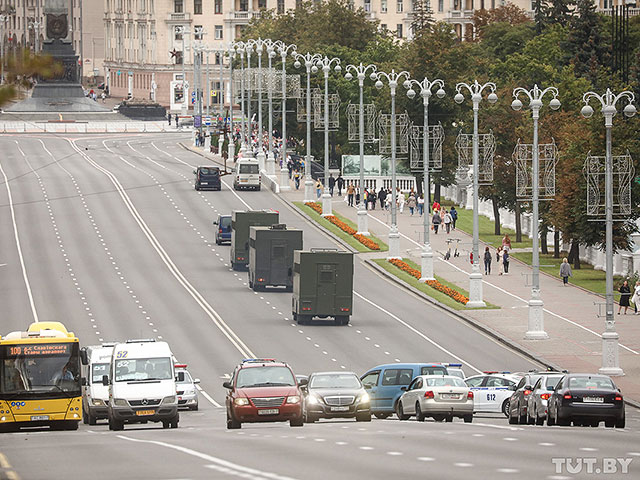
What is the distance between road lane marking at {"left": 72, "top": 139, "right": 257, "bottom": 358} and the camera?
56.5 meters

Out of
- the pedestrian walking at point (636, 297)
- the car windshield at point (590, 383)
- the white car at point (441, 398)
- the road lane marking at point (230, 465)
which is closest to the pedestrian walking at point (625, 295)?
the pedestrian walking at point (636, 297)

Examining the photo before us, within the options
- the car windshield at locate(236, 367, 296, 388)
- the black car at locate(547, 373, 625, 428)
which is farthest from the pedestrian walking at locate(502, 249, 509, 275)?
the black car at locate(547, 373, 625, 428)

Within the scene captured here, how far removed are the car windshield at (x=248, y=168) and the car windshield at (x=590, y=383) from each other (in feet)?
235

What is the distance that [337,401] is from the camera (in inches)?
1421

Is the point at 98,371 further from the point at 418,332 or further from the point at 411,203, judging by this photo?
the point at 411,203

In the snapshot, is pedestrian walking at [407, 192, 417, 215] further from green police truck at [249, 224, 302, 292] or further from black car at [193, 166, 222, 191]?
green police truck at [249, 224, 302, 292]

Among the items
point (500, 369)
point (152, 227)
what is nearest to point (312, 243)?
→ point (152, 227)

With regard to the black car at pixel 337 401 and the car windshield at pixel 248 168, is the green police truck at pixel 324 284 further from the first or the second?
the car windshield at pixel 248 168

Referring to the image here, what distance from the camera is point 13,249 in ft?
263

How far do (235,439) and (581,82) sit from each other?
6948 centimetres

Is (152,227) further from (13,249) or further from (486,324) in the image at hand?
(486,324)

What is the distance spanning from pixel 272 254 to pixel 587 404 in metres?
35.1

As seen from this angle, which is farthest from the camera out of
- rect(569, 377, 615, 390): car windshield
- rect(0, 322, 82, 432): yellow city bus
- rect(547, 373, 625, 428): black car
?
rect(0, 322, 82, 432): yellow city bus

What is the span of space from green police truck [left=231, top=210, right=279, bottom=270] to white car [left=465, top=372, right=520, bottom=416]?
3235 cm
